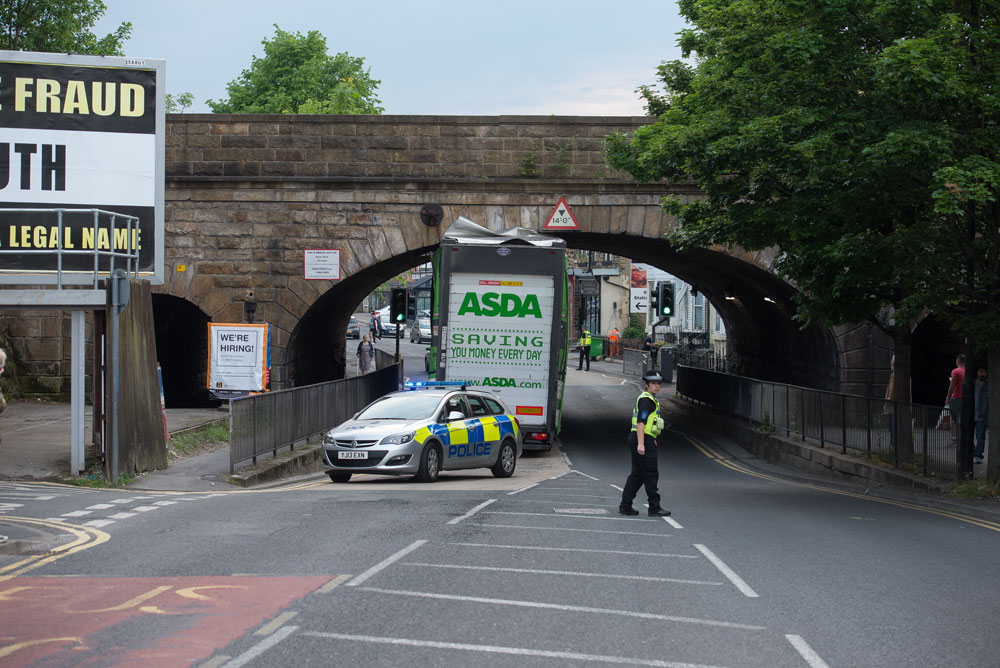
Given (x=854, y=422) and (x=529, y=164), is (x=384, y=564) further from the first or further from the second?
(x=529, y=164)

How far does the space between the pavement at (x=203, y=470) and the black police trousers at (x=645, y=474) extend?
12.3 ft

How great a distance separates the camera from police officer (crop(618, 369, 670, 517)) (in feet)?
40.1

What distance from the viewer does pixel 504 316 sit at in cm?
2159

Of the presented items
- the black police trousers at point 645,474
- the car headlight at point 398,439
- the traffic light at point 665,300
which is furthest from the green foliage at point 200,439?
the traffic light at point 665,300

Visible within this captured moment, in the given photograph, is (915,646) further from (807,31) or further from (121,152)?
(121,152)

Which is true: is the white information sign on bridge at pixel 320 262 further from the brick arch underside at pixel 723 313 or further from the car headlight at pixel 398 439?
the car headlight at pixel 398 439

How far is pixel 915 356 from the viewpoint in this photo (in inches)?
1211

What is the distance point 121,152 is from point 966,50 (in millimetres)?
12901

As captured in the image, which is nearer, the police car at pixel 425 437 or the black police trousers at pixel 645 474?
the black police trousers at pixel 645 474

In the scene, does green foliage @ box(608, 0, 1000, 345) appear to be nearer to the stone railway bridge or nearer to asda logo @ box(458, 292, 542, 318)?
asda logo @ box(458, 292, 542, 318)

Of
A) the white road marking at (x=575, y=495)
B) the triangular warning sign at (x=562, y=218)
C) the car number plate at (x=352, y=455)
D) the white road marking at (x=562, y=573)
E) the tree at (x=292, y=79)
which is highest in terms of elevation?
the tree at (x=292, y=79)

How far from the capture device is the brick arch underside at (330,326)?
2758cm

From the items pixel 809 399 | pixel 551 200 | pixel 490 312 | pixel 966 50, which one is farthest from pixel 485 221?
pixel 966 50

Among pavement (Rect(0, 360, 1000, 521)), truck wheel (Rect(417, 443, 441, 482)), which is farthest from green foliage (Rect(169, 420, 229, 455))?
truck wheel (Rect(417, 443, 441, 482))
